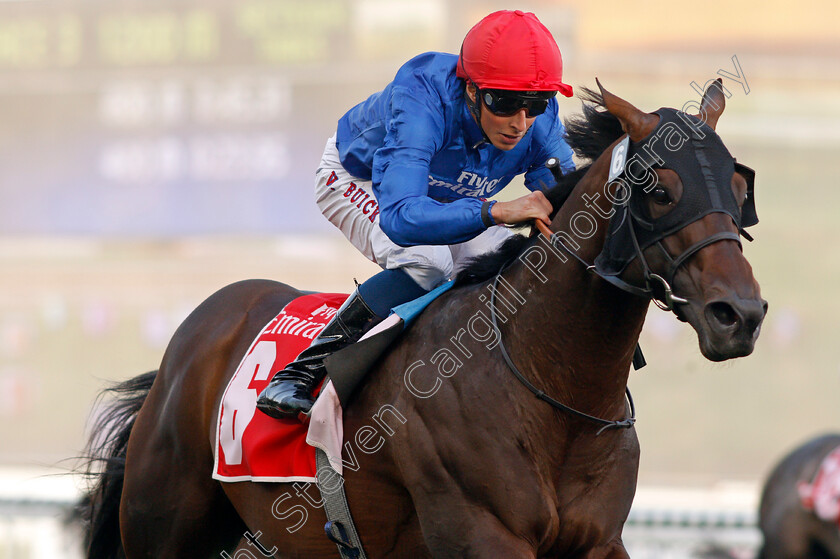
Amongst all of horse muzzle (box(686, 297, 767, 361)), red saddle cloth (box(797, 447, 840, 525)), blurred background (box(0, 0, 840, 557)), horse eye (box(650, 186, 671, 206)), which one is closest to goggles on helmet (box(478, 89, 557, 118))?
horse eye (box(650, 186, 671, 206))

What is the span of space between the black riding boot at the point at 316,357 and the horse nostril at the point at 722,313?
3.64 ft

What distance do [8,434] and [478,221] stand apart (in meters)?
8.41

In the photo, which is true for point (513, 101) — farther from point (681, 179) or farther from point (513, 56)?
point (681, 179)

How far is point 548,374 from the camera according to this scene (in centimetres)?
245

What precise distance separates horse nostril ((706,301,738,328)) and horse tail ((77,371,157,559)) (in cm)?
236

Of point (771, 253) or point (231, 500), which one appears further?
point (771, 253)

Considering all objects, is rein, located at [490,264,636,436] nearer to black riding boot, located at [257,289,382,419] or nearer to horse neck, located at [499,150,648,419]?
horse neck, located at [499,150,648,419]

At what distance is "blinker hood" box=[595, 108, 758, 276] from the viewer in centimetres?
210

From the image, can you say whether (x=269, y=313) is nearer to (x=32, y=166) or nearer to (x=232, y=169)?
(x=232, y=169)

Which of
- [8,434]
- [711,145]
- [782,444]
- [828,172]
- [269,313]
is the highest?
[711,145]

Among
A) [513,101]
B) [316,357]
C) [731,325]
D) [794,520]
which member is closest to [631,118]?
[513,101]

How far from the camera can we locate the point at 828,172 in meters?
9.66

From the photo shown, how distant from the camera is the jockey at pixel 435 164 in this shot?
8.21 ft

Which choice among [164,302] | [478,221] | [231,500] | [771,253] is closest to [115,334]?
[164,302]
